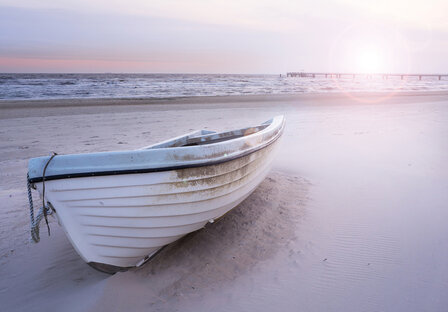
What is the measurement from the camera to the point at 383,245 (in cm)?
363

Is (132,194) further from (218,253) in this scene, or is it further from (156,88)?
(156,88)

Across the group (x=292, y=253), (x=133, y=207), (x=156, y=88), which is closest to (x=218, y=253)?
(x=292, y=253)

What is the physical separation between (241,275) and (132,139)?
6.90m

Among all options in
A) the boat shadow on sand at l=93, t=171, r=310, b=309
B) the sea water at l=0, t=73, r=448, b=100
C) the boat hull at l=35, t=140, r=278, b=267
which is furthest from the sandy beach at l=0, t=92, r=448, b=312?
the sea water at l=0, t=73, r=448, b=100

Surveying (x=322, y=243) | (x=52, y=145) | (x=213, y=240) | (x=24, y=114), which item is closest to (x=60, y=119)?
(x=24, y=114)

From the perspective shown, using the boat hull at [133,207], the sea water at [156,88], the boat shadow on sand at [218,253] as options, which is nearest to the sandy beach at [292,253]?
the boat shadow on sand at [218,253]

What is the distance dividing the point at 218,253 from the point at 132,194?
1.44 metres

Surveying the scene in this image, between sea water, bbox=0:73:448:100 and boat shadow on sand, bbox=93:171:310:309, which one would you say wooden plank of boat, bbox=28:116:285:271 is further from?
sea water, bbox=0:73:448:100

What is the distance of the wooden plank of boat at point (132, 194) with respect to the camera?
8.27 feet

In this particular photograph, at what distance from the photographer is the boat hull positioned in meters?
2.55

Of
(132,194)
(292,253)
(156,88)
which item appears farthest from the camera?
(156,88)

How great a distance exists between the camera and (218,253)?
3.56 metres

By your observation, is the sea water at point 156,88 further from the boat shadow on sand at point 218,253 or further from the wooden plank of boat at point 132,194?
the wooden plank of boat at point 132,194

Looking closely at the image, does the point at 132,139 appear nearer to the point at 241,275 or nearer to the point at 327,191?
the point at 327,191
